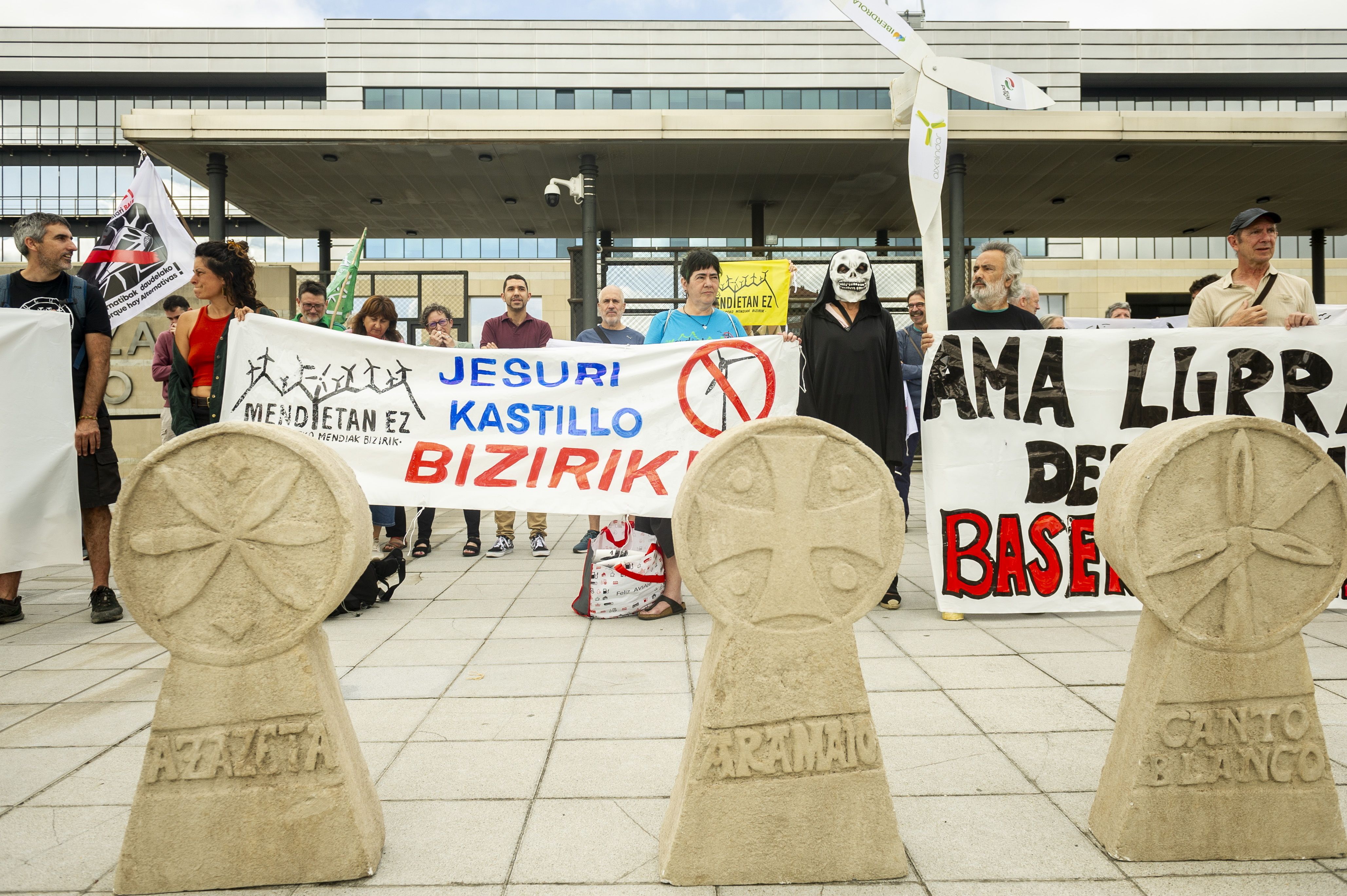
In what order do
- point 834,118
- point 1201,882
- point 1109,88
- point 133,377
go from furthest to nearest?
1. point 1109,88
2. point 834,118
3. point 133,377
4. point 1201,882

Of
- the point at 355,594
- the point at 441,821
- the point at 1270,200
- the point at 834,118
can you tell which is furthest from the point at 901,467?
the point at 1270,200

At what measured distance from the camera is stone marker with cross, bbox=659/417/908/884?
2.21 meters

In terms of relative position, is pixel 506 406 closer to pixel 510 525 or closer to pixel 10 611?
pixel 510 525

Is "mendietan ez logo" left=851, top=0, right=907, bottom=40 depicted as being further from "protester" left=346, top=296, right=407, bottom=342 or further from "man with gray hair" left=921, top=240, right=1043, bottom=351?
"protester" left=346, top=296, right=407, bottom=342

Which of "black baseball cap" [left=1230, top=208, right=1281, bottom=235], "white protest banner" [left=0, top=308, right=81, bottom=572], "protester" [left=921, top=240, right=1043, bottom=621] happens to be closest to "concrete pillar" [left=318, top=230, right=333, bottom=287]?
"white protest banner" [left=0, top=308, right=81, bottom=572]

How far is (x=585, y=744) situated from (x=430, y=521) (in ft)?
16.3

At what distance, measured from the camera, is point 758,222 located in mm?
17641

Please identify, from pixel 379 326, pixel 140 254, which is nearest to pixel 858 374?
pixel 379 326

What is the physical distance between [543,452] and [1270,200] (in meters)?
17.7

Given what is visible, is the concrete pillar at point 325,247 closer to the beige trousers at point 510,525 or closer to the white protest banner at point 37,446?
the beige trousers at point 510,525

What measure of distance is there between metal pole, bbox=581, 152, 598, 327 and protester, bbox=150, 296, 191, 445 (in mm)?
5799

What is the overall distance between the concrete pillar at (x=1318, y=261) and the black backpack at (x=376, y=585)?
1879 centimetres

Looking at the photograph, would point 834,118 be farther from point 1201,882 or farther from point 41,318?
point 1201,882

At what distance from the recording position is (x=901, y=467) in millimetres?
5535
